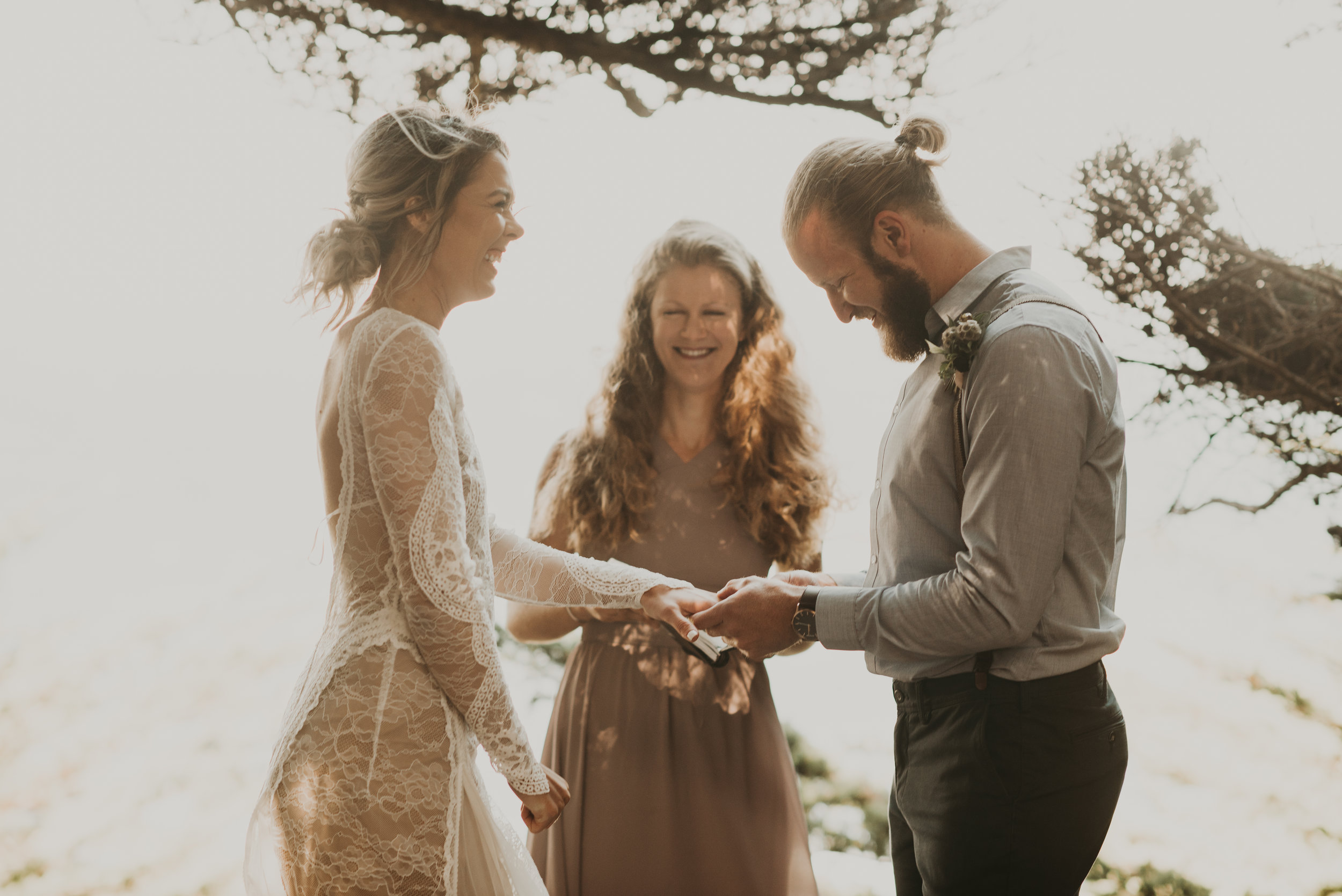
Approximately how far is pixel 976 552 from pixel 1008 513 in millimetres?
84

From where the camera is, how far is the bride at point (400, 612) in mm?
1291

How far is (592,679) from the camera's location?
2.09 meters

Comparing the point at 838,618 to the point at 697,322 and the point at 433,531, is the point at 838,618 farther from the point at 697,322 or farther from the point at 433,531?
the point at 697,322

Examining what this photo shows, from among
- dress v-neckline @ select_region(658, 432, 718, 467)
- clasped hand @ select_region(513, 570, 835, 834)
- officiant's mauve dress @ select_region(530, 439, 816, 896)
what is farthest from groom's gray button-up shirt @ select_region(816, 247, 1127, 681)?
dress v-neckline @ select_region(658, 432, 718, 467)

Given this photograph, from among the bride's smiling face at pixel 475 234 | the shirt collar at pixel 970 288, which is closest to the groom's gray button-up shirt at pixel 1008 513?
the shirt collar at pixel 970 288

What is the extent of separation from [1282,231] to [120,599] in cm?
446

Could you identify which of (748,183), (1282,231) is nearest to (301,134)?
(748,183)

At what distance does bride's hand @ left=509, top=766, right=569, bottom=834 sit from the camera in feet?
4.55

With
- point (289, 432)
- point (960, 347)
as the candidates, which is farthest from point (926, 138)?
point (289, 432)

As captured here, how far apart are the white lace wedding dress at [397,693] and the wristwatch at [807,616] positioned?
55cm

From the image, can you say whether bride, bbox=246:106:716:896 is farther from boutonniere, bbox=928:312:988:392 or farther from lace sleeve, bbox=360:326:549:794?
boutonniere, bbox=928:312:988:392

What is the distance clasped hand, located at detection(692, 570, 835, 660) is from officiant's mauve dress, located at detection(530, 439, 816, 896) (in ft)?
1.17

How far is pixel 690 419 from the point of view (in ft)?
7.54

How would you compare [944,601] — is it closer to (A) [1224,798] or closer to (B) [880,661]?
(B) [880,661]
